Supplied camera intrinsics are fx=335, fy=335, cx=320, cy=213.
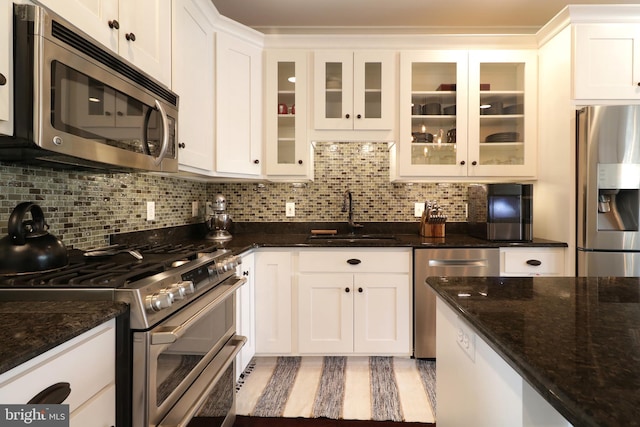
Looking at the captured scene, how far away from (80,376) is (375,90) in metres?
2.42

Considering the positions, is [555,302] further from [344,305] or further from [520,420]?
[344,305]

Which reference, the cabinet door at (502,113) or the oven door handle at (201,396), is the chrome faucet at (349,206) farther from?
the oven door handle at (201,396)

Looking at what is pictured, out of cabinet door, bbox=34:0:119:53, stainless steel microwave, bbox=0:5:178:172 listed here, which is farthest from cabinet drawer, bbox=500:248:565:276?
cabinet door, bbox=34:0:119:53

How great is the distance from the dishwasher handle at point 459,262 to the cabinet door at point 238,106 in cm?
143

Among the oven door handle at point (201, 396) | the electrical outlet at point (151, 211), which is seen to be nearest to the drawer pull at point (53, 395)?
the oven door handle at point (201, 396)

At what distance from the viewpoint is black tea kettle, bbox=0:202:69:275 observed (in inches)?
41.8

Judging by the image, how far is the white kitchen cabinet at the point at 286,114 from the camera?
253 centimetres

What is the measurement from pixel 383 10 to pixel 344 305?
224cm

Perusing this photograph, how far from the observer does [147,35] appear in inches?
57.7

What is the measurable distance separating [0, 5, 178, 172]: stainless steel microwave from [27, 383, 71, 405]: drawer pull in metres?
0.61

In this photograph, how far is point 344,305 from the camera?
91.3 inches

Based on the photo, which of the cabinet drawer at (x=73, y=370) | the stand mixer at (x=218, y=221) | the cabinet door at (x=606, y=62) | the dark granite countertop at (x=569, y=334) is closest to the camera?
the dark granite countertop at (x=569, y=334)

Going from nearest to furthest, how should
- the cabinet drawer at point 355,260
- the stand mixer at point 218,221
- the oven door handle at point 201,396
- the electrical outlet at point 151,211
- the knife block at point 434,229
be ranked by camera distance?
the oven door handle at point 201,396 < the electrical outlet at point 151,211 < the cabinet drawer at point 355,260 < the stand mixer at point 218,221 < the knife block at point 434,229

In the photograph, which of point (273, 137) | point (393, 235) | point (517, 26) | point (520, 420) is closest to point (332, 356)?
point (393, 235)
